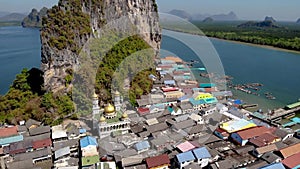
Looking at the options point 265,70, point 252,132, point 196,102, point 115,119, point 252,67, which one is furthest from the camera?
point 252,67

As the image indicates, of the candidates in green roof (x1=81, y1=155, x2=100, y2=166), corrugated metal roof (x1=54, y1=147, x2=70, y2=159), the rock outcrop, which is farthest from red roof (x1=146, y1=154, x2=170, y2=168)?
the rock outcrop

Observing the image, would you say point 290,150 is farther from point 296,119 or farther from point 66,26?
point 66,26

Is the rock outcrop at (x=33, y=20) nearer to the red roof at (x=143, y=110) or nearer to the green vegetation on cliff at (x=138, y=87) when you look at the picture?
the green vegetation on cliff at (x=138, y=87)

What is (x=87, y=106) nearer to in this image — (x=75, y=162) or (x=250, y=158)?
(x=75, y=162)

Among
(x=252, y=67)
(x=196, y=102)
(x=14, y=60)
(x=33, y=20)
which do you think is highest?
(x=33, y=20)

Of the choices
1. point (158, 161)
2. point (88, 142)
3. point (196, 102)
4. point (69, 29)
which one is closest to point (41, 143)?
point (88, 142)

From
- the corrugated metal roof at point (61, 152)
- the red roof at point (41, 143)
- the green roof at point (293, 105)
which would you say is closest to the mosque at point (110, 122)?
the corrugated metal roof at point (61, 152)
